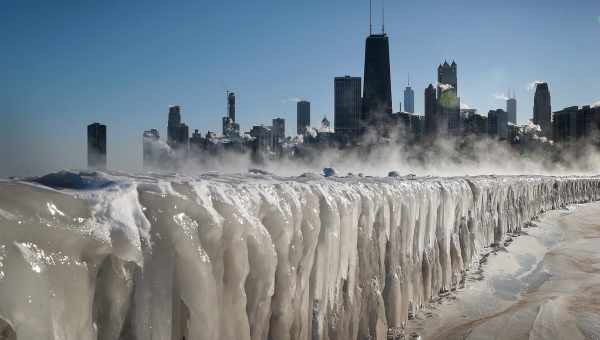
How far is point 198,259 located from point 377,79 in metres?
133

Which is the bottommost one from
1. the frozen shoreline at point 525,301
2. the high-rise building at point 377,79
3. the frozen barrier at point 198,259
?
the frozen shoreline at point 525,301

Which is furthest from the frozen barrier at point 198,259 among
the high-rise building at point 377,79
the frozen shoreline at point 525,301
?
the high-rise building at point 377,79

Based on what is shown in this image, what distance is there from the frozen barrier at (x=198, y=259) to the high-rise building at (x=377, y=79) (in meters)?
113

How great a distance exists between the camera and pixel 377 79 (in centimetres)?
13050

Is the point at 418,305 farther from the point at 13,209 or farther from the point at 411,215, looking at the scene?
the point at 13,209

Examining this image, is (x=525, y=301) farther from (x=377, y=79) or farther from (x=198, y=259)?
(x=377, y=79)

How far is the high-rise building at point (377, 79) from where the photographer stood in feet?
401

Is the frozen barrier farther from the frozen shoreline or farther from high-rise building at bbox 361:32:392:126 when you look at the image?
high-rise building at bbox 361:32:392:126

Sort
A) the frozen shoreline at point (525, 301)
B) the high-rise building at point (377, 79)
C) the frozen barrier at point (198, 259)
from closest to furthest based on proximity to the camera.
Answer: the frozen barrier at point (198, 259), the frozen shoreline at point (525, 301), the high-rise building at point (377, 79)

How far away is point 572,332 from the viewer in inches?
163

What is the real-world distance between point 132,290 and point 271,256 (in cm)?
92

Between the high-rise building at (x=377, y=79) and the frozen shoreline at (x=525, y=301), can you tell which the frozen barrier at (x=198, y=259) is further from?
the high-rise building at (x=377, y=79)

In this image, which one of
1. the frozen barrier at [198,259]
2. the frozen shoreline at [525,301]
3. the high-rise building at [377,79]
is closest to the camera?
the frozen barrier at [198,259]

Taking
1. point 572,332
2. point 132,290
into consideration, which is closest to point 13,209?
point 132,290
